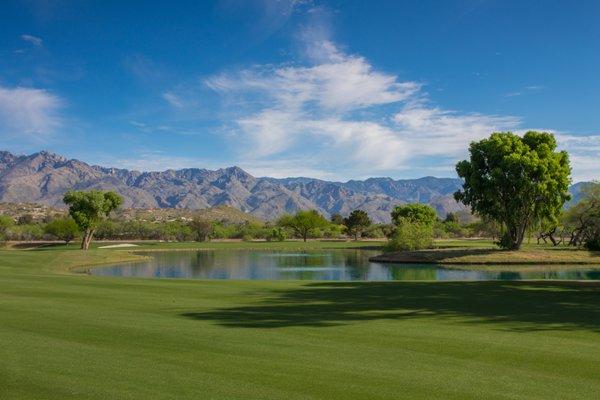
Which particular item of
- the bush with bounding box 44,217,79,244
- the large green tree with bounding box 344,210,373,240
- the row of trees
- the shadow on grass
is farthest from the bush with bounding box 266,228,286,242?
the shadow on grass

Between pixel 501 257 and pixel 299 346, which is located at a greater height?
pixel 299 346

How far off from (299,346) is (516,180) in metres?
50.9

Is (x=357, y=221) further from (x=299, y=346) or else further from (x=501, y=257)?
(x=299, y=346)

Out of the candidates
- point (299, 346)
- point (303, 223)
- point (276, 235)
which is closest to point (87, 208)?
point (276, 235)

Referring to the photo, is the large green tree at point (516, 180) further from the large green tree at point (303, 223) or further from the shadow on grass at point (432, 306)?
the large green tree at point (303, 223)

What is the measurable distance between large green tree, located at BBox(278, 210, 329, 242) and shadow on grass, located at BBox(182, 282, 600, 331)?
110m

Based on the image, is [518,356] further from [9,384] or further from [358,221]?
[358,221]

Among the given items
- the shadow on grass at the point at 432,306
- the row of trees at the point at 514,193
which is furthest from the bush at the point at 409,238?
the shadow on grass at the point at 432,306

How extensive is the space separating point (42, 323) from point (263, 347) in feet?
22.1

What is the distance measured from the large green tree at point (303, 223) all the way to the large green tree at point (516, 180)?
76.3 m

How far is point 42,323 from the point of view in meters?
14.0

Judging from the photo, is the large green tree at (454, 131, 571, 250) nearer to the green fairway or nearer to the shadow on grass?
the shadow on grass

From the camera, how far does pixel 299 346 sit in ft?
37.9

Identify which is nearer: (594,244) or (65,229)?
(594,244)
